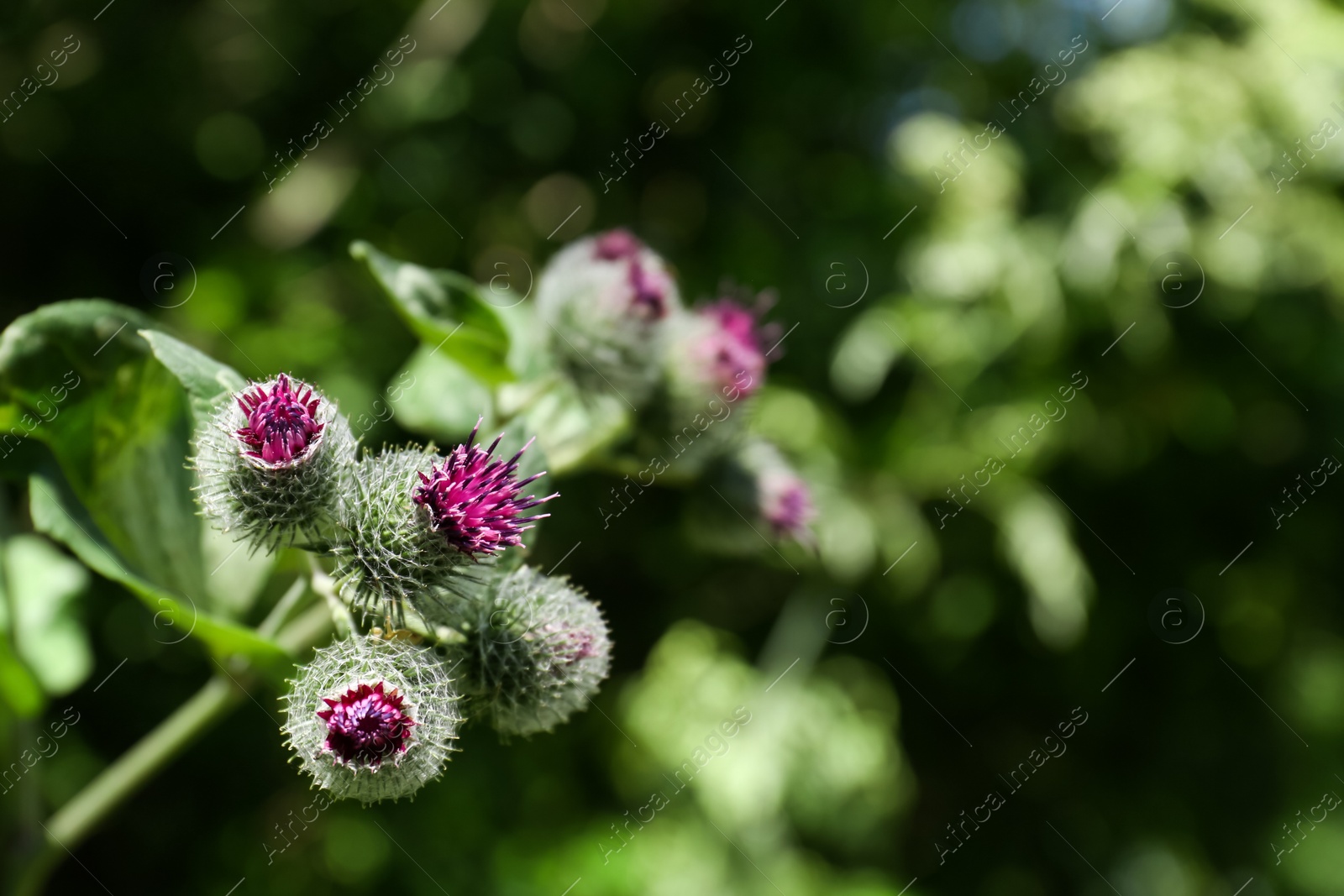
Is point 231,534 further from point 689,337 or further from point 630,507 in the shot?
point 630,507

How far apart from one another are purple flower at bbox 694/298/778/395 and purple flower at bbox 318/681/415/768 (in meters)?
0.93

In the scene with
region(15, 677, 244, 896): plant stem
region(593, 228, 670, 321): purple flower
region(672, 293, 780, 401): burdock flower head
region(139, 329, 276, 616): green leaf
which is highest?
region(593, 228, 670, 321): purple flower

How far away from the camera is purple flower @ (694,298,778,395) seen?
1.85 meters

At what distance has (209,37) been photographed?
147 inches

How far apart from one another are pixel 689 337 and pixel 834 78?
227cm

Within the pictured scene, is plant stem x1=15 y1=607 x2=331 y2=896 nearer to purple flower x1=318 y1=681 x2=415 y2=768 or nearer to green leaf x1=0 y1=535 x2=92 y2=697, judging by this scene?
green leaf x1=0 y1=535 x2=92 y2=697

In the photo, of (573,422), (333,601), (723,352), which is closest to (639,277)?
(723,352)

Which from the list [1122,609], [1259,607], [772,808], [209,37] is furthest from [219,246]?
[1259,607]

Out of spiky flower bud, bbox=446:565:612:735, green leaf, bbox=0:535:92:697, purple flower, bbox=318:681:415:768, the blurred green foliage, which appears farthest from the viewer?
the blurred green foliage

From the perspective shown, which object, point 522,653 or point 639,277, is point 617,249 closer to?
point 639,277

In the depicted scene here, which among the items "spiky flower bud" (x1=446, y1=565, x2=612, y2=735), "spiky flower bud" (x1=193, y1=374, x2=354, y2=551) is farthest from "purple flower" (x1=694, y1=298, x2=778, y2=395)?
"spiky flower bud" (x1=193, y1=374, x2=354, y2=551)

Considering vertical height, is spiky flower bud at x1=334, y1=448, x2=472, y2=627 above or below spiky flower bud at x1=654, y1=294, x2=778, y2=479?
below

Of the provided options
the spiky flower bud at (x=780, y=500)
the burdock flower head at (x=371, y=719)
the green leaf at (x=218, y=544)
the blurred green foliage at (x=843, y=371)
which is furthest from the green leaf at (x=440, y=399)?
the blurred green foliage at (x=843, y=371)

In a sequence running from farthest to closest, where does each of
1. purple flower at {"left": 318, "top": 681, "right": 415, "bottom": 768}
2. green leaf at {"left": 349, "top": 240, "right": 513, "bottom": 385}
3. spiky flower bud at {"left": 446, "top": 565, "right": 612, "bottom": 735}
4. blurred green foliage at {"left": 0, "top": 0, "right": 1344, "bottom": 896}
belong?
blurred green foliage at {"left": 0, "top": 0, "right": 1344, "bottom": 896}
green leaf at {"left": 349, "top": 240, "right": 513, "bottom": 385}
spiky flower bud at {"left": 446, "top": 565, "right": 612, "bottom": 735}
purple flower at {"left": 318, "top": 681, "right": 415, "bottom": 768}
